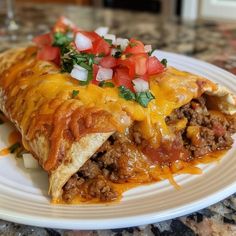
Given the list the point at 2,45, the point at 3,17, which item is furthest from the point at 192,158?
the point at 3,17

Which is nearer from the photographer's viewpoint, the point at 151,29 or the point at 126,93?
the point at 126,93

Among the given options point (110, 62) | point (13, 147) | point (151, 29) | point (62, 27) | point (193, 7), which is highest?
point (110, 62)

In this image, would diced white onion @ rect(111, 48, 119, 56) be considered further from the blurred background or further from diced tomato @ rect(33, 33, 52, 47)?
the blurred background

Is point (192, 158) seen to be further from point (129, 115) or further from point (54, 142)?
A: point (54, 142)

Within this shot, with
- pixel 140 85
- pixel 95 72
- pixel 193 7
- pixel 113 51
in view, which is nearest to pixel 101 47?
pixel 113 51

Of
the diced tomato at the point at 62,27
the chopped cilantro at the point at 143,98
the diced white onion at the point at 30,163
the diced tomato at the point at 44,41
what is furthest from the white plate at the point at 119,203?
the diced tomato at the point at 62,27

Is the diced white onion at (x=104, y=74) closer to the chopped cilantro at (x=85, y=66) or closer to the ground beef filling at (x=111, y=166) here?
the chopped cilantro at (x=85, y=66)

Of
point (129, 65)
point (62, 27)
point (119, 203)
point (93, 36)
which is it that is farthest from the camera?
point (62, 27)

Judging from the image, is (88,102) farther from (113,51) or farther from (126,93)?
(113,51)
